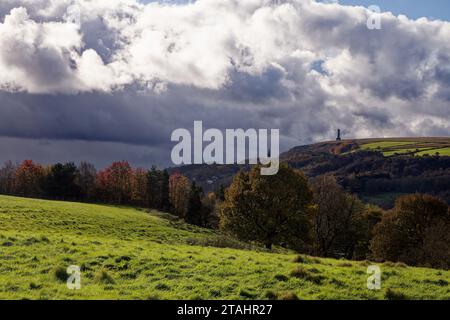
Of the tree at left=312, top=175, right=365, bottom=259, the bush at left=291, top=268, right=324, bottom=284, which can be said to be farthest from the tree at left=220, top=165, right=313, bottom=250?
the bush at left=291, top=268, right=324, bottom=284

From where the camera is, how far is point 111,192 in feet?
443

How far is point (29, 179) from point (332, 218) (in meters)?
93.9

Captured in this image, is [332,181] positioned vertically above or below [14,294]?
above

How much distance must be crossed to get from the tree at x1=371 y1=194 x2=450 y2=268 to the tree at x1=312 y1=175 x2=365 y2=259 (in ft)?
18.7

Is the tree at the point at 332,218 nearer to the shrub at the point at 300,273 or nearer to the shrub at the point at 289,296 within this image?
the shrub at the point at 300,273

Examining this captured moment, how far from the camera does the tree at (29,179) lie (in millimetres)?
122150

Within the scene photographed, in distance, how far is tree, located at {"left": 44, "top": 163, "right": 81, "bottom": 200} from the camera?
4537 inches

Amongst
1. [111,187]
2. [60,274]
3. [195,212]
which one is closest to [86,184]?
[111,187]

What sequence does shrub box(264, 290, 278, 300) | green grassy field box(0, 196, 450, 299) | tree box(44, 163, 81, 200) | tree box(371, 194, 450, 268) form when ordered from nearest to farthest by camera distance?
shrub box(264, 290, 278, 300), green grassy field box(0, 196, 450, 299), tree box(371, 194, 450, 268), tree box(44, 163, 81, 200)

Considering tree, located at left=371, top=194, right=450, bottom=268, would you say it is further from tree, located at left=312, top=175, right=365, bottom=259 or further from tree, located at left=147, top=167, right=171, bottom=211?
tree, located at left=147, top=167, right=171, bottom=211
